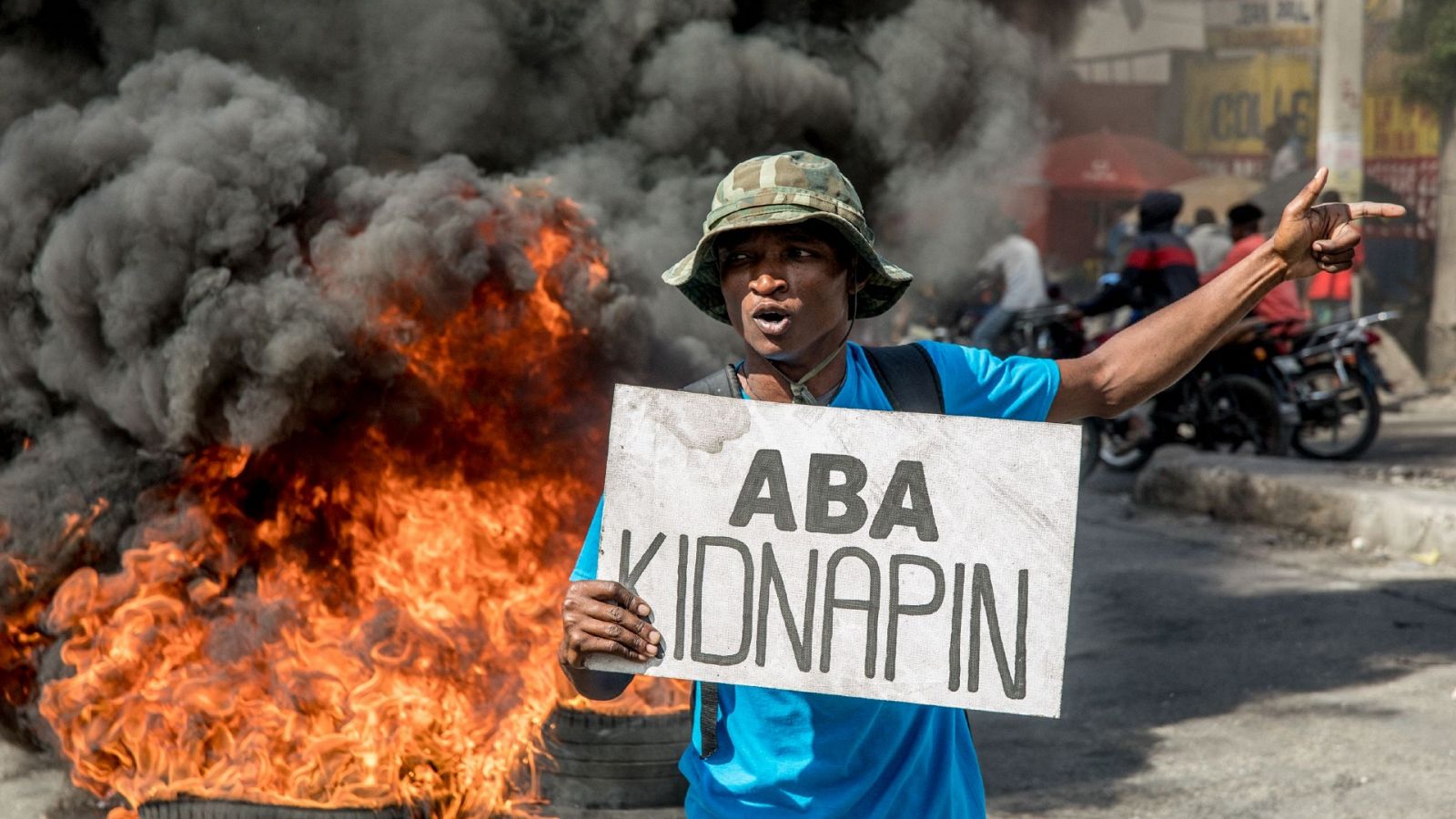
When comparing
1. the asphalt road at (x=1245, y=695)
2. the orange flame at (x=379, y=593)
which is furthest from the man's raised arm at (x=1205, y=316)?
the asphalt road at (x=1245, y=695)

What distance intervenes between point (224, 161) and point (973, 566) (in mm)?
3846

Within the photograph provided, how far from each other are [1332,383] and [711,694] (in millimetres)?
8584

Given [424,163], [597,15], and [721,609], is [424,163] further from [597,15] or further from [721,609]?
[721,609]

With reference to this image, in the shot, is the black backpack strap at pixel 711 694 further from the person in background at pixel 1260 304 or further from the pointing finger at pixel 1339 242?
the person in background at pixel 1260 304

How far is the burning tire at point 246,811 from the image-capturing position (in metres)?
3.54

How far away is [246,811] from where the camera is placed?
3.57 meters

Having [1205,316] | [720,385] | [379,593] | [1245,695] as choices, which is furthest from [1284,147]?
[720,385]

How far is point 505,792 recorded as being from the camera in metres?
4.08

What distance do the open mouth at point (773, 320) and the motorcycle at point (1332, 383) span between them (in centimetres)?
822

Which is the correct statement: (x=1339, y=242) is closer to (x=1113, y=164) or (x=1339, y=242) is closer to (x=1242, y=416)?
(x=1242, y=416)

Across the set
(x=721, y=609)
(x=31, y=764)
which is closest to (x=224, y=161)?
(x=31, y=764)

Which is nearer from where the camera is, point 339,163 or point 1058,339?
point 339,163

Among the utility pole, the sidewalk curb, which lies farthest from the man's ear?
the utility pole

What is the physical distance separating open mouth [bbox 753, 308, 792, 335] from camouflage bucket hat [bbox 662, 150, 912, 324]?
11 centimetres
